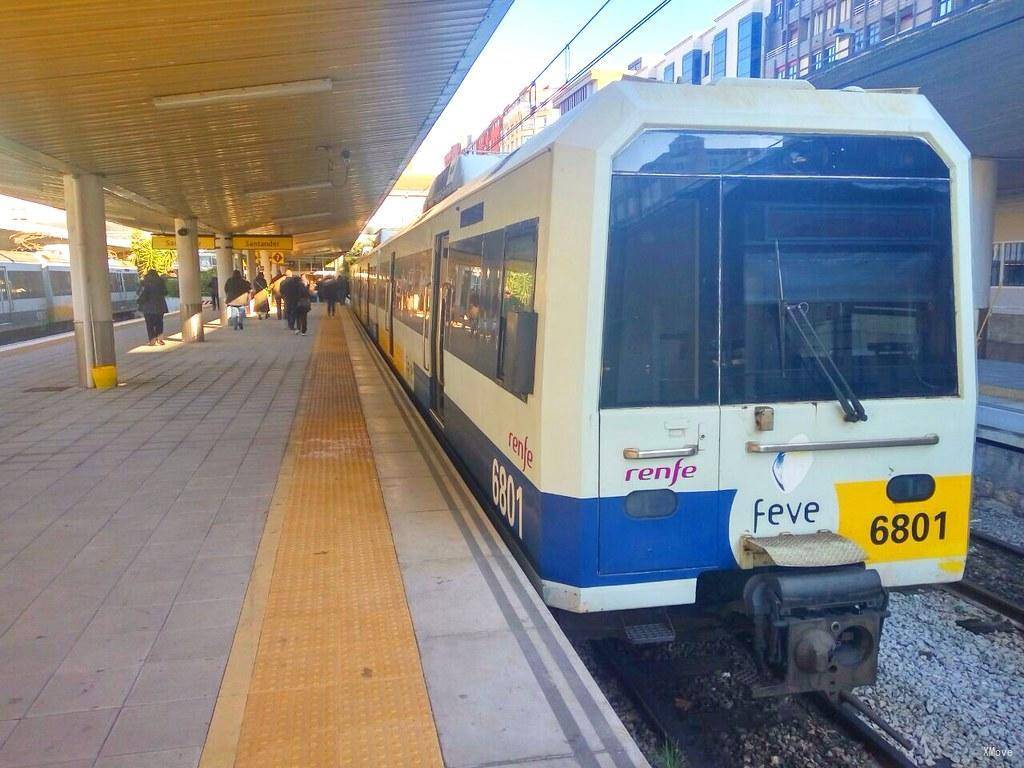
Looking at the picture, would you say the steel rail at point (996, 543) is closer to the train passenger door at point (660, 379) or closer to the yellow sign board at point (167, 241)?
the train passenger door at point (660, 379)

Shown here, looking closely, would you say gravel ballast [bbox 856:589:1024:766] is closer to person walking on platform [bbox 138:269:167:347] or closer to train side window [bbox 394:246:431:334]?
train side window [bbox 394:246:431:334]

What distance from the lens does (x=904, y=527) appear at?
4.05 meters

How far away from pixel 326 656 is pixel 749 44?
4681 centimetres

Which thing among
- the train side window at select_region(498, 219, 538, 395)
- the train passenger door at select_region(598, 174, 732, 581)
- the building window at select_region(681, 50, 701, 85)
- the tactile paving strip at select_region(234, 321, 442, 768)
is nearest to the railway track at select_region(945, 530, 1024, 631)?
the train passenger door at select_region(598, 174, 732, 581)

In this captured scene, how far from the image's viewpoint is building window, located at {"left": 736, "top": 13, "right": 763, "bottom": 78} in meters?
43.3

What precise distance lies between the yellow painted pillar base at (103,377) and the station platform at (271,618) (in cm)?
387


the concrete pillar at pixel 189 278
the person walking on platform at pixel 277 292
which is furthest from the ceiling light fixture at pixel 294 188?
the person walking on platform at pixel 277 292

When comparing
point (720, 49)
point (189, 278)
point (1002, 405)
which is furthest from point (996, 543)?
point (720, 49)

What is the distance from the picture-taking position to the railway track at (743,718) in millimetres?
3924

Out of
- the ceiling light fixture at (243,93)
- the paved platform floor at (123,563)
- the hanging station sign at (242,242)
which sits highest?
the ceiling light fixture at (243,93)

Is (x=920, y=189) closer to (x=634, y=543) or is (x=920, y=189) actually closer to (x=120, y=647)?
(x=634, y=543)

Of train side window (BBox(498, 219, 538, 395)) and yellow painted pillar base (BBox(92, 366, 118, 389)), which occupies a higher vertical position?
train side window (BBox(498, 219, 538, 395))

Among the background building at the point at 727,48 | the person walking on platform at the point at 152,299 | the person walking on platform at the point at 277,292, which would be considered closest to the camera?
the person walking on platform at the point at 152,299

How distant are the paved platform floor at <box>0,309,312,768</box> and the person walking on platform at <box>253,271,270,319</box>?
20818 mm
